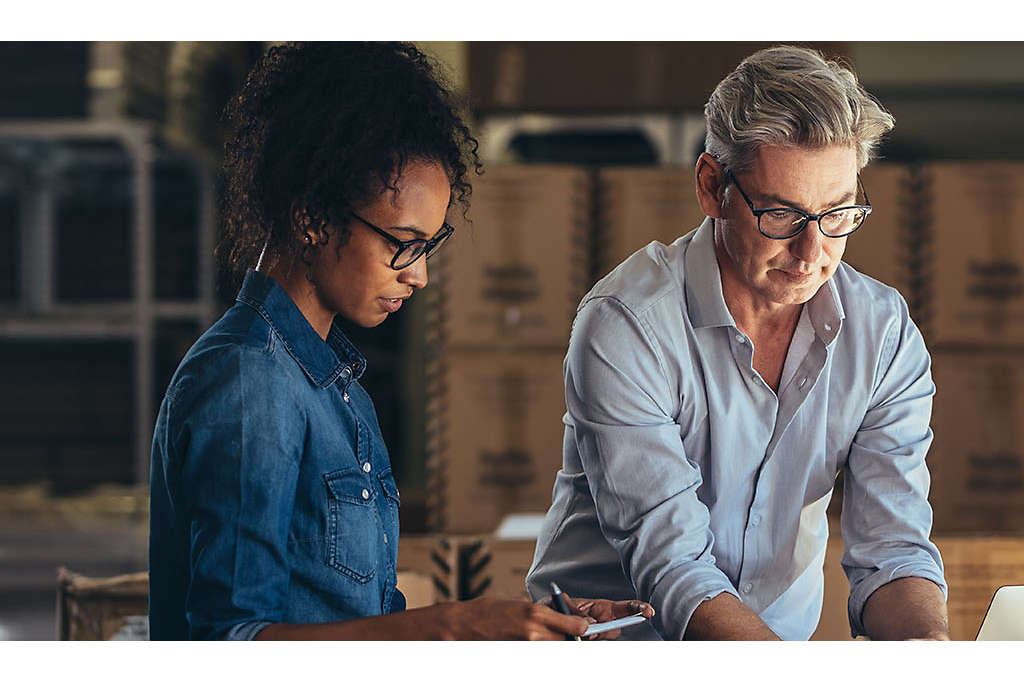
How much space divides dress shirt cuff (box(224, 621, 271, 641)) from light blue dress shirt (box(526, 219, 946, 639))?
1.47ft

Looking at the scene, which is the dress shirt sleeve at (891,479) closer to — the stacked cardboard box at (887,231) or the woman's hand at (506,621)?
the woman's hand at (506,621)

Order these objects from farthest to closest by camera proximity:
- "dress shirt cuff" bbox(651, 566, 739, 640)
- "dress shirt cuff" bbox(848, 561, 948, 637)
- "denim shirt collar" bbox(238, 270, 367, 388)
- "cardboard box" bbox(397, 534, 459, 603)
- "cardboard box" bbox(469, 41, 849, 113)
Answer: "cardboard box" bbox(469, 41, 849, 113) < "cardboard box" bbox(397, 534, 459, 603) < "dress shirt cuff" bbox(848, 561, 948, 637) < "dress shirt cuff" bbox(651, 566, 739, 640) < "denim shirt collar" bbox(238, 270, 367, 388)

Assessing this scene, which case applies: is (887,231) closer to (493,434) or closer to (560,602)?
(493,434)

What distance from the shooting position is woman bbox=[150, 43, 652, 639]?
934 millimetres

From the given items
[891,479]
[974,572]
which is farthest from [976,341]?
[891,479]

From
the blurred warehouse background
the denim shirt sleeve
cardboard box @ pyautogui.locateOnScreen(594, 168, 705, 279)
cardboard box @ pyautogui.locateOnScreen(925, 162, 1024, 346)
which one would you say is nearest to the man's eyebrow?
the denim shirt sleeve

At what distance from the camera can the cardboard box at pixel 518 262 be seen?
8.40 feet

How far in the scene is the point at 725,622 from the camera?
112 cm

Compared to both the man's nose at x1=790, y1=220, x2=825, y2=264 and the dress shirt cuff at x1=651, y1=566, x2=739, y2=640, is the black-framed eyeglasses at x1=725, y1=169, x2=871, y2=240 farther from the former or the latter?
the dress shirt cuff at x1=651, y1=566, x2=739, y2=640

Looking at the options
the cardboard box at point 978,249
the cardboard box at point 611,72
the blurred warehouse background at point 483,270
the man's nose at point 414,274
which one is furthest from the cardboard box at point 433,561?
the cardboard box at point 978,249
